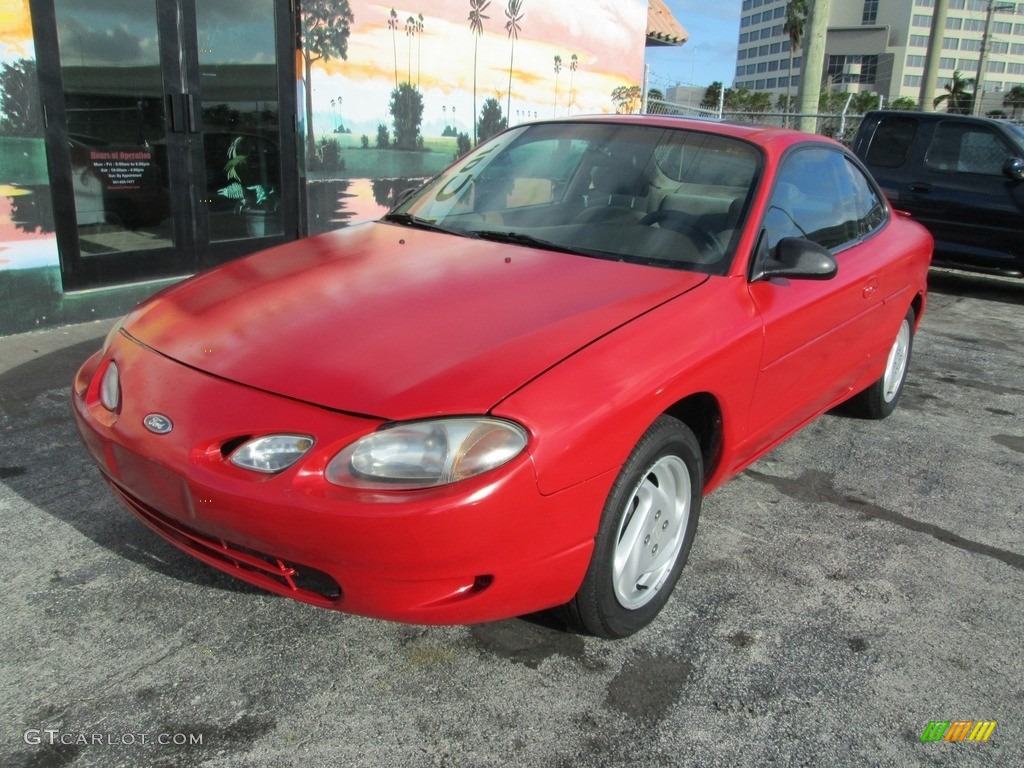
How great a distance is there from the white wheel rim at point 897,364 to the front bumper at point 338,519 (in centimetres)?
299

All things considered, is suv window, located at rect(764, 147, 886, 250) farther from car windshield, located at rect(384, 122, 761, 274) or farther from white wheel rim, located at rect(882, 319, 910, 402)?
white wheel rim, located at rect(882, 319, 910, 402)

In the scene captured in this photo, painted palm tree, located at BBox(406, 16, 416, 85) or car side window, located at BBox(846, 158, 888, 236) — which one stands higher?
painted palm tree, located at BBox(406, 16, 416, 85)

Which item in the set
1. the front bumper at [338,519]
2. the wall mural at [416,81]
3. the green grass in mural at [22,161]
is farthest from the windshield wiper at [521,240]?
the wall mural at [416,81]

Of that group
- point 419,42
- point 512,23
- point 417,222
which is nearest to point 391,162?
point 419,42

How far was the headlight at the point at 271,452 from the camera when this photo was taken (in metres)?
2.14

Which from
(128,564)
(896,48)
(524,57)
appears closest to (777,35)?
(896,48)

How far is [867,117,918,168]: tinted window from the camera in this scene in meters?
9.04

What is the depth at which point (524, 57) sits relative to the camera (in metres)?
9.75

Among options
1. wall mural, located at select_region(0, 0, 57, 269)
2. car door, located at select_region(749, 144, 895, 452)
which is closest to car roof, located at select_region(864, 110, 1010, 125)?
car door, located at select_region(749, 144, 895, 452)

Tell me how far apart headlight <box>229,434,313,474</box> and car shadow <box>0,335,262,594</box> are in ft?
2.70

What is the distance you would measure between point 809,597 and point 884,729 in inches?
26.6

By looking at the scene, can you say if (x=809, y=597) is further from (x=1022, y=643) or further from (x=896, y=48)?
(x=896, y=48)

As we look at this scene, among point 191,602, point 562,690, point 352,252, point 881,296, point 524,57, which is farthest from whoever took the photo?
point 524,57
